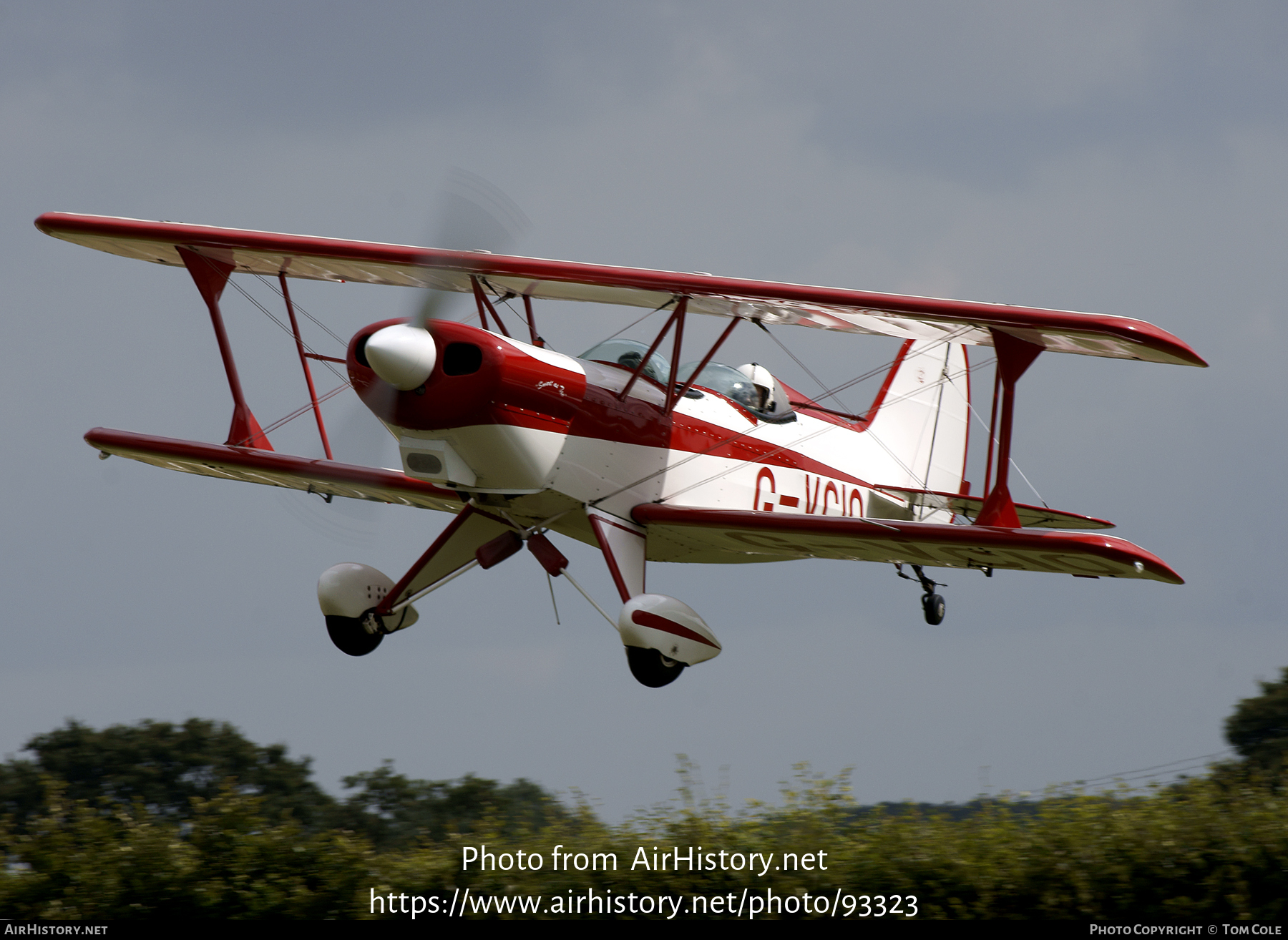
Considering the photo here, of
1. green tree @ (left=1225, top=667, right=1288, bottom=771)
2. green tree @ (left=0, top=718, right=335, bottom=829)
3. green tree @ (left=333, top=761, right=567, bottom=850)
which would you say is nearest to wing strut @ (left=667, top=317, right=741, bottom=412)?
green tree @ (left=333, top=761, right=567, bottom=850)

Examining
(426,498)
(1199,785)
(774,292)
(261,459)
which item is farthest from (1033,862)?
(261,459)

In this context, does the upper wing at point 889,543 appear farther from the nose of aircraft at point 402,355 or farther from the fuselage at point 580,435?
the nose of aircraft at point 402,355

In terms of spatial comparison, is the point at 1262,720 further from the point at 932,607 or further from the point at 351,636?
the point at 351,636

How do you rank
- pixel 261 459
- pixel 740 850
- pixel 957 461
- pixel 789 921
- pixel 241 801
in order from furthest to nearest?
pixel 957 461 → pixel 261 459 → pixel 241 801 → pixel 740 850 → pixel 789 921

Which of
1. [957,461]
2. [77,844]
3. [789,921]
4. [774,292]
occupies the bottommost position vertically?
[789,921]

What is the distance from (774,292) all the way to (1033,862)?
462cm

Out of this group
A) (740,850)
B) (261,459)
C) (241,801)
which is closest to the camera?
(740,850)

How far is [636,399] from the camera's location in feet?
37.1

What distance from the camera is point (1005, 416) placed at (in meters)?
10.4

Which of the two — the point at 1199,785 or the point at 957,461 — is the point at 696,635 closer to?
the point at 1199,785

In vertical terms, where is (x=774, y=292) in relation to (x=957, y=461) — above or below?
below

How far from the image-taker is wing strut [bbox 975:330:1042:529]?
10.3 metres

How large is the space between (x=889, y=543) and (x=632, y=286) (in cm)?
292

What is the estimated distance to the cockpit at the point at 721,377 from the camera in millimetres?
11672
